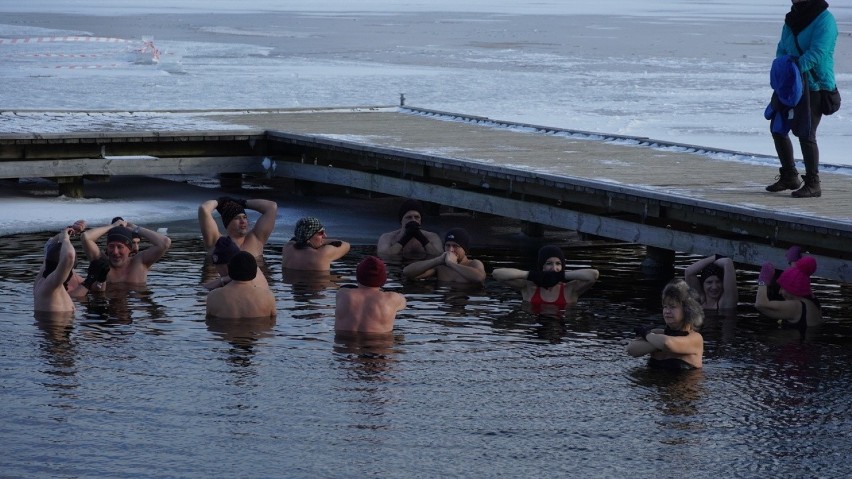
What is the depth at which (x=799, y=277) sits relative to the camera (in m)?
10.5

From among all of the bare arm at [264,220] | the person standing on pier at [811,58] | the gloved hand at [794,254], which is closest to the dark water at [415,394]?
the gloved hand at [794,254]

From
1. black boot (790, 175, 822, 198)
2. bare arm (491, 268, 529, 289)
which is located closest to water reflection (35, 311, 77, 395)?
bare arm (491, 268, 529, 289)

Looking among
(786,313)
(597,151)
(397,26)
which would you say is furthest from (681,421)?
(397,26)

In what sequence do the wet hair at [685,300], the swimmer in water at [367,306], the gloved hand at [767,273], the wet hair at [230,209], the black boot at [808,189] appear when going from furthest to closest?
the wet hair at [230,209] → the black boot at [808,189] → the gloved hand at [767,273] → the swimmer in water at [367,306] → the wet hair at [685,300]

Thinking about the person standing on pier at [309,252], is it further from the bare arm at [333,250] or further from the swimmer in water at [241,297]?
the swimmer in water at [241,297]

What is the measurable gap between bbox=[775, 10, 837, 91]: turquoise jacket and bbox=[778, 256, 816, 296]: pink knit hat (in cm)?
183

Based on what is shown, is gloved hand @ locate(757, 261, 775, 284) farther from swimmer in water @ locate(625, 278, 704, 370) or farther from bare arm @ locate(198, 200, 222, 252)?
bare arm @ locate(198, 200, 222, 252)

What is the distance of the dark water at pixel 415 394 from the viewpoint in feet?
24.2

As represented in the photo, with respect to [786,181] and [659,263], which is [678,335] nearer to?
[786,181]

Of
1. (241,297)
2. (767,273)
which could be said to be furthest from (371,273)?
(767,273)

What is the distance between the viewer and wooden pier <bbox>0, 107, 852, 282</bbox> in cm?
1153

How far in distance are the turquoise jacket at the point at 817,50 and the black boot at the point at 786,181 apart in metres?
0.80

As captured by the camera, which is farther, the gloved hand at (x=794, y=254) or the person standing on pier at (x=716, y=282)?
the person standing on pier at (x=716, y=282)

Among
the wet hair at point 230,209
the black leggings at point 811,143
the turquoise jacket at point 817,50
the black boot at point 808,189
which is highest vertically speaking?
the turquoise jacket at point 817,50
